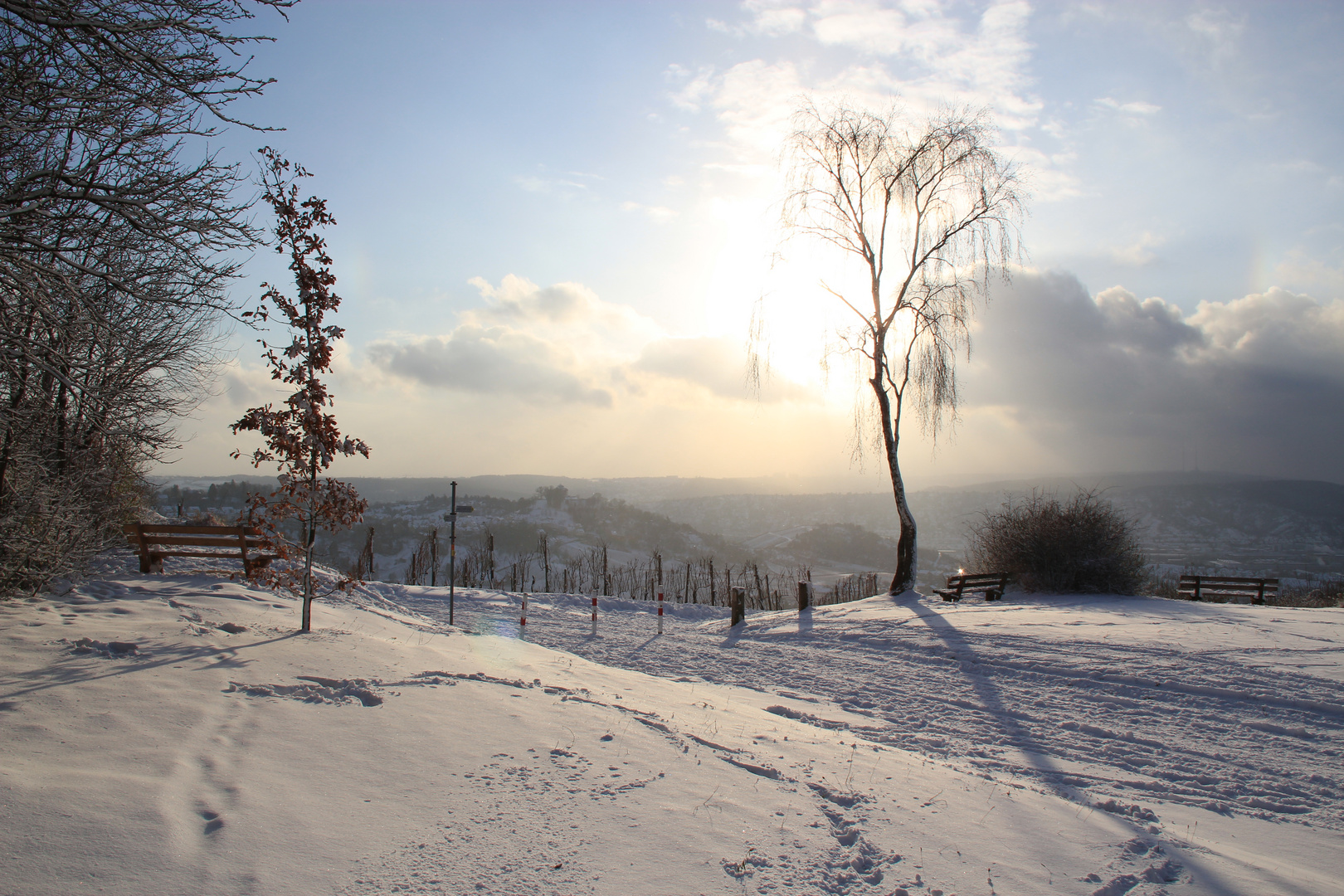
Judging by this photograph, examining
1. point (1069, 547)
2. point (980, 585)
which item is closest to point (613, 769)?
point (980, 585)

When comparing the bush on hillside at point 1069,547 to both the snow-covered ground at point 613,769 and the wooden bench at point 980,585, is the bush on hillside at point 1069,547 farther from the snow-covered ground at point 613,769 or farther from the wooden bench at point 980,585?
the snow-covered ground at point 613,769

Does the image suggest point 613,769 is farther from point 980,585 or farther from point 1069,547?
point 1069,547

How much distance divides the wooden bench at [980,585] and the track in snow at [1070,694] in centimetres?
182

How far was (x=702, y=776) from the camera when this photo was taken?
14.8ft

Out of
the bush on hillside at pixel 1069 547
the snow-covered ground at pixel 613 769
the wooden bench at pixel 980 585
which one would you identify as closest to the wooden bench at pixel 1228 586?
the bush on hillside at pixel 1069 547

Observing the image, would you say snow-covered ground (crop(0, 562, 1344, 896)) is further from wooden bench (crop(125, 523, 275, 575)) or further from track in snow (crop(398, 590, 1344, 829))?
wooden bench (crop(125, 523, 275, 575))

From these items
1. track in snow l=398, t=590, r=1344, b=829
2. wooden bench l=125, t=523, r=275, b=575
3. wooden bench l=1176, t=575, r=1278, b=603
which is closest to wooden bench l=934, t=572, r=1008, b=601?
track in snow l=398, t=590, r=1344, b=829

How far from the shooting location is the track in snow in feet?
18.9

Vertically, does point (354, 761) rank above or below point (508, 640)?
above

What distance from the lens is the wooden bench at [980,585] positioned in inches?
667

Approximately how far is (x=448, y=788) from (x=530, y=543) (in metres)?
87.5

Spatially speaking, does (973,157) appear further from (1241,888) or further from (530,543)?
(530,543)

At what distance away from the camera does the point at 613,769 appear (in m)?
4.46

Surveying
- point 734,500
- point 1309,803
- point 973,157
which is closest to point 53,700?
point 1309,803
